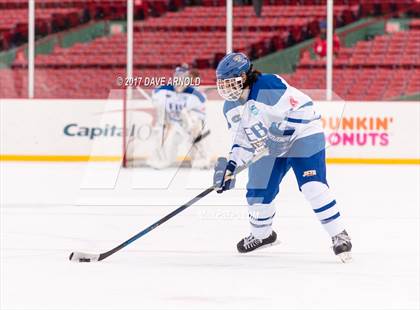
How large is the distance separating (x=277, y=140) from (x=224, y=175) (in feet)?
0.92

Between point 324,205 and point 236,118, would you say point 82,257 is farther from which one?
point 324,205

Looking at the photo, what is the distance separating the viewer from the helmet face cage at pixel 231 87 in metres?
4.22

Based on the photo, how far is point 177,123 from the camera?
9883 millimetres

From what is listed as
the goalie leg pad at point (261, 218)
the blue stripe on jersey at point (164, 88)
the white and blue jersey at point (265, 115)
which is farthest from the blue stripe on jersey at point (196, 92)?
the white and blue jersey at point (265, 115)

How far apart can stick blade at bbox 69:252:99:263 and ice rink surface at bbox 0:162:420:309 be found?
0.15 ft

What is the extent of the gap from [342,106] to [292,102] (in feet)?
18.5

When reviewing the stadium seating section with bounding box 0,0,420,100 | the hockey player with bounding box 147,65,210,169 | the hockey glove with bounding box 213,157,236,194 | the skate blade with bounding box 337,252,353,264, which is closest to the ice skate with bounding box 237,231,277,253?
the hockey glove with bounding box 213,157,236,194

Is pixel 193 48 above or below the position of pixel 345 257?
above

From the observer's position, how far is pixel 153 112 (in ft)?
32.8

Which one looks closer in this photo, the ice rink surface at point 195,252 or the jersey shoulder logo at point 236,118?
the ice rink surface at point 195,252

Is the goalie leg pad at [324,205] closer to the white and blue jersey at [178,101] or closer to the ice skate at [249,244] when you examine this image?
the ice skate at [249,244]

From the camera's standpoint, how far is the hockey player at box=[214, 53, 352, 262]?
13.9ft

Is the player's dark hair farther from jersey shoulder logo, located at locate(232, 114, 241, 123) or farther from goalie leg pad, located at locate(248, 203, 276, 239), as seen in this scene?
goalie leg pad, located at locate(248, 203, 276, 239)

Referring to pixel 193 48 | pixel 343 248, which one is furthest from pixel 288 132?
pixel 193 48
